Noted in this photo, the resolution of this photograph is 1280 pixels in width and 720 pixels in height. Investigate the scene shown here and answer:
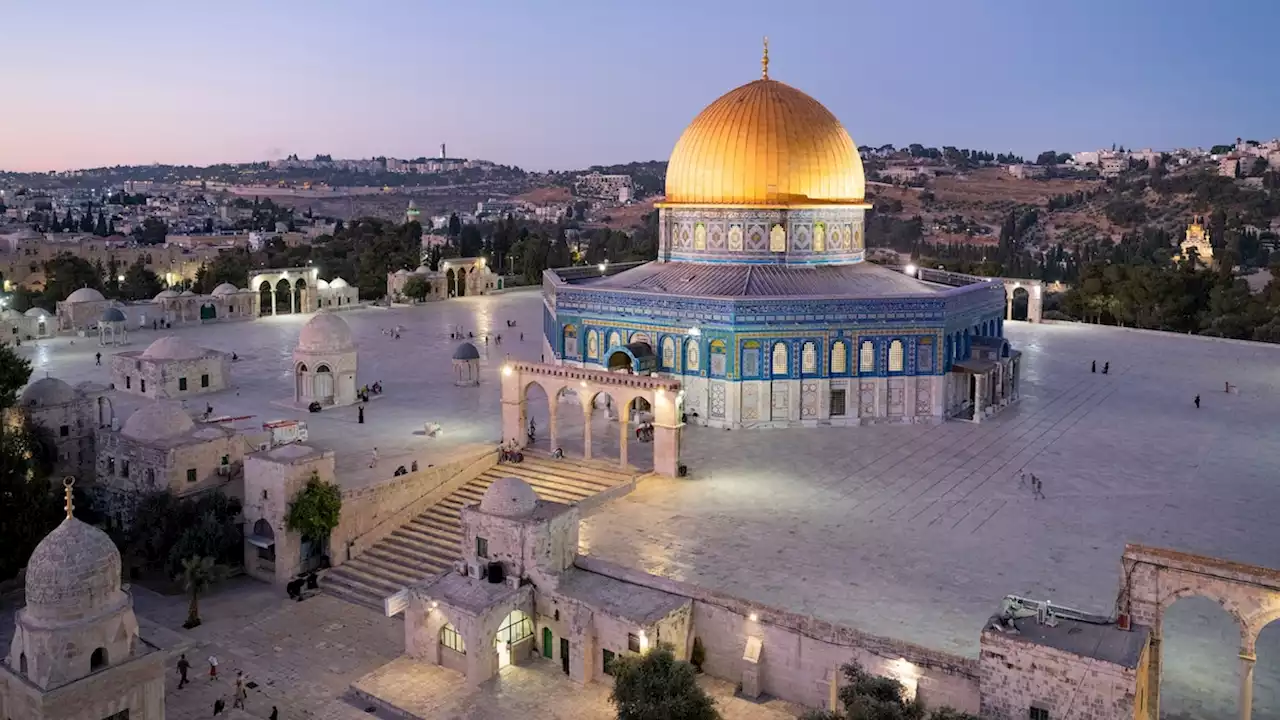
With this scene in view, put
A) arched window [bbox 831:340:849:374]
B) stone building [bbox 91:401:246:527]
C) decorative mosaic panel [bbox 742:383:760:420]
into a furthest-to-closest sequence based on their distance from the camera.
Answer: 1. arched window [bbox 831:340:849:374]
2. decorative mosaic panel [bbox 742:383:760:420]
3. stone building [bbox 91:401:246:527]

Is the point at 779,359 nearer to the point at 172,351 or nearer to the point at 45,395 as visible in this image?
the point at 45,395

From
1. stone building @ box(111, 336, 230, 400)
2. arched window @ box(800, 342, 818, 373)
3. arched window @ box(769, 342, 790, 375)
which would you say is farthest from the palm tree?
arched window @ box(800, 342, 818, 373)

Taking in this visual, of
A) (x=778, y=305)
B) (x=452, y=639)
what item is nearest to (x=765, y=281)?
(x=778, y=305)

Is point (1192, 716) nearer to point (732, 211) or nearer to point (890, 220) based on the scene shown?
point (732, 211)

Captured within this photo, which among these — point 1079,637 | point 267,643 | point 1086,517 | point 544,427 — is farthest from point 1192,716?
point 544,427

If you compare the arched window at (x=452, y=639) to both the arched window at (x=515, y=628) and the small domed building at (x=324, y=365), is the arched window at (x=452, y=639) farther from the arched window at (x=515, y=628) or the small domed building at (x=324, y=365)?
the small domed building at (x=324, y=365)

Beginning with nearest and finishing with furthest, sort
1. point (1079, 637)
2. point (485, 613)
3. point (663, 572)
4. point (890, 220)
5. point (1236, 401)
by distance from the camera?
point (1079, 637)
point (485, 613)
point (663, 572)
point (1236, 401)
point (890, 220)

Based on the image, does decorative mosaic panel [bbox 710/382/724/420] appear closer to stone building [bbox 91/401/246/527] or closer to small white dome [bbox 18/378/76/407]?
stone building [bbox 91/401/246/527]
